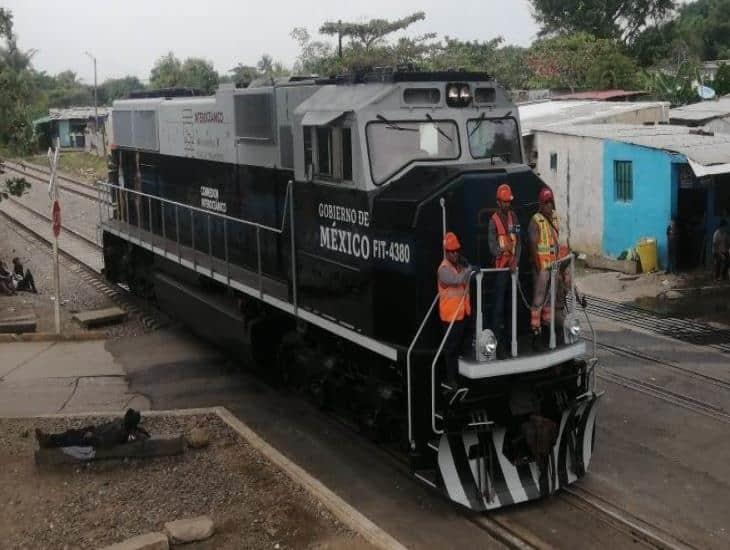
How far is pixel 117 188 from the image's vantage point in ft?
53.5

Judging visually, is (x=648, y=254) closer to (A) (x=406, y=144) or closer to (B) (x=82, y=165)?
(A) (x=406, y=144)

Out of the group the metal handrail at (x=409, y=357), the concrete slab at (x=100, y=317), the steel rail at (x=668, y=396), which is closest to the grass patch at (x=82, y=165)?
the concrete slab at (x=100, y=317)

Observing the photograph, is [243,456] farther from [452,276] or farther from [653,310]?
[653,310]

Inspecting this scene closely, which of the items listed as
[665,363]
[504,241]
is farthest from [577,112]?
[504,241]

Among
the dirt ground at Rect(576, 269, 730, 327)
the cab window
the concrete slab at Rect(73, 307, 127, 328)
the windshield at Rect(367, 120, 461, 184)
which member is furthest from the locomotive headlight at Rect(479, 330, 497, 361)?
the concrete slab at Rect(73, 307, 127, 328)

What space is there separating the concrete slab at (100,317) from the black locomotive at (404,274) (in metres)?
4.95

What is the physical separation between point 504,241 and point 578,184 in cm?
1317

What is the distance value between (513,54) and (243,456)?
141 feet

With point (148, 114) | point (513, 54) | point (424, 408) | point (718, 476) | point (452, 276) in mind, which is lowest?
point (718, 476)

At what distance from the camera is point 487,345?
23.5ft

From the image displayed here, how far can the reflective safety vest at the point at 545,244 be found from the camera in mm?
7594

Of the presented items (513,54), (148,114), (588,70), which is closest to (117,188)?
(148,114)

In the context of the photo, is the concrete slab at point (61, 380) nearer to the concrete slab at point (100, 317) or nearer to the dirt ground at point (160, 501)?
the concrete slab at point (100, 317)

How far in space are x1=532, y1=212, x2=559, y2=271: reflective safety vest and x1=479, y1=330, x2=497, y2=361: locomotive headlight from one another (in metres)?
0.86
